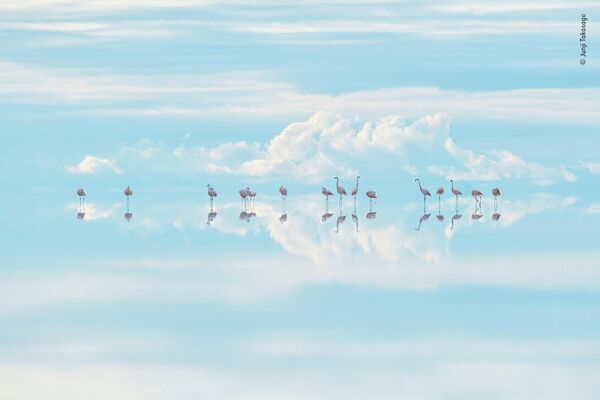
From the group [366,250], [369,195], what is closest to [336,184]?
[369,195]

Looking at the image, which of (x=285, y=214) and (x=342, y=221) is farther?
(x=285, y=214)

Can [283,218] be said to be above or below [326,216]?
below

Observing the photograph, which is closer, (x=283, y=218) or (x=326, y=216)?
(x=283, y=218)

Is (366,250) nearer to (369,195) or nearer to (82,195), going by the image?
(369,195)

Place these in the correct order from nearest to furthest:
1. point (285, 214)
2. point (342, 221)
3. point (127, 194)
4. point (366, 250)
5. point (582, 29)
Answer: point (366, 250)
point (582, 29)
point (342, 221)
point (285, 214)
point (127, 194)

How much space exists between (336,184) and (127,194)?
5.09 meters

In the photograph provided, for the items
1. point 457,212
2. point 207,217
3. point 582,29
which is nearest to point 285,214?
point 207,217

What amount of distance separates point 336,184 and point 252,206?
7.06 feet

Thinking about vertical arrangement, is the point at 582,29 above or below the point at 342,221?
above

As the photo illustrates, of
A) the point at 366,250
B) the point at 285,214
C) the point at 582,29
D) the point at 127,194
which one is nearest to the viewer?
the point at 366,250

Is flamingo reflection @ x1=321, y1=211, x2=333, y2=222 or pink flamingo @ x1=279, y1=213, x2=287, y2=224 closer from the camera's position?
pink flamingo @ x1=279, y1=213, x2=287, y2=224

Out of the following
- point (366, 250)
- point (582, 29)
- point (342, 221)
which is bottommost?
point (366, 250)

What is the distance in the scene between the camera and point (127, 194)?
3334cm

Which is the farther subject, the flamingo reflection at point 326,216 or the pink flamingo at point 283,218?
the flamingo reflection at point 326,216
